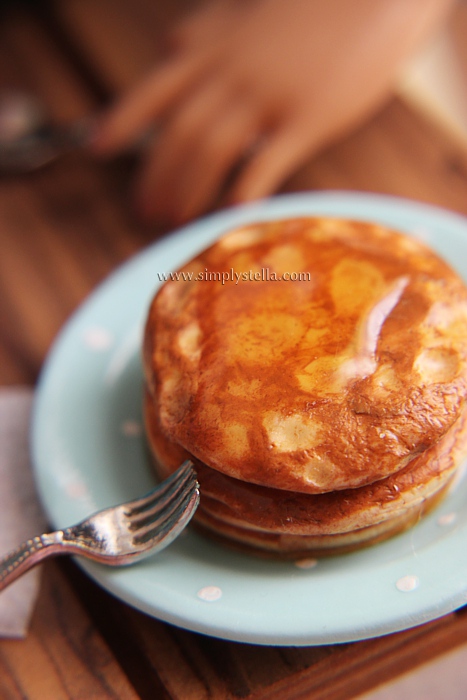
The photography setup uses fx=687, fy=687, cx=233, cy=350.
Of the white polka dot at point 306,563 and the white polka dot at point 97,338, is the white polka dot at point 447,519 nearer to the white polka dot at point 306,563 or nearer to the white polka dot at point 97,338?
the white polka dot at point 306,563

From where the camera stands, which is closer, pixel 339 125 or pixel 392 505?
pixel 392 505

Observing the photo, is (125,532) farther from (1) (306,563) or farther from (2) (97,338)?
(2) (97,338)

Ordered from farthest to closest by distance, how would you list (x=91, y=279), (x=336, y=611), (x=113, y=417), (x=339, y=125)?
(x=339, y=125)
(x=91, y=279)
(x=113, y=417)
(x=336, y=611)

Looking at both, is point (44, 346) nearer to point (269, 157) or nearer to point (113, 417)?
point (113, 417)

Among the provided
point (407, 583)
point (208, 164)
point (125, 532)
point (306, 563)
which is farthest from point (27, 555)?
point (208, 164)

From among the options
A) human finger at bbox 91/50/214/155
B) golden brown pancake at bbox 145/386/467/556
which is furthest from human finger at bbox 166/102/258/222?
golden brown pancake at bbox 145/386/467/556

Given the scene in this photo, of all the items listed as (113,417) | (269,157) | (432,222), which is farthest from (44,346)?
(432,222)

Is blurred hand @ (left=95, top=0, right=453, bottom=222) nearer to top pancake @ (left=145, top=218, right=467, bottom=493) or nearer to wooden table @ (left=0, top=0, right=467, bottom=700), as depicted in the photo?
wooden table @ (left=0, top=0, right=467, bottom=700)

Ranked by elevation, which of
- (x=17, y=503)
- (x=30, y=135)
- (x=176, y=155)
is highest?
(x=30, y=135)
